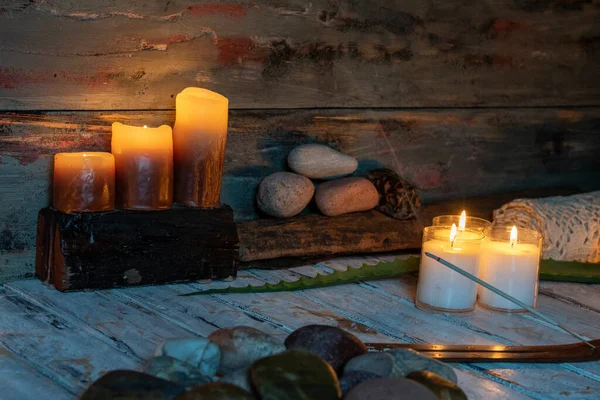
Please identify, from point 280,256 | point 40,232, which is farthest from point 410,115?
point 40,232

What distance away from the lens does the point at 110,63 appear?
173 centimetres

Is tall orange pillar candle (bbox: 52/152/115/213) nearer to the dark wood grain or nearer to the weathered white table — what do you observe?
the weathered white table

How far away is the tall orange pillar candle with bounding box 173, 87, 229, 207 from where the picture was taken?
1676mm

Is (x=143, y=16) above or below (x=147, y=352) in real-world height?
above

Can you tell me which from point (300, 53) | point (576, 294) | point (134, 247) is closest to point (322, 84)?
point (300, 53)

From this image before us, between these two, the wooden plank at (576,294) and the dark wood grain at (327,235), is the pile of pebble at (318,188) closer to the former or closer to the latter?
the dark wood grain at (327,235)

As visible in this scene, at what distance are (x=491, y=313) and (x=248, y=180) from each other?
66 cm

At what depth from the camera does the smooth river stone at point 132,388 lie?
3.33 ft

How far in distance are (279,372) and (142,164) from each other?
28.0 inches

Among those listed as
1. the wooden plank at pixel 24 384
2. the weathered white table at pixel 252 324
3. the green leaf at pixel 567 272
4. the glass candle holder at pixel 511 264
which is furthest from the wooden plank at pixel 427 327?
the wooden plank at pixel 24 384

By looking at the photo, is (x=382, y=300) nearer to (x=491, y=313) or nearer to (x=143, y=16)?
(x=491, y=313)

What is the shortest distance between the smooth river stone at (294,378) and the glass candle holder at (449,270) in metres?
0.53

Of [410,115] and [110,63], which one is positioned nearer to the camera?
[110,63]

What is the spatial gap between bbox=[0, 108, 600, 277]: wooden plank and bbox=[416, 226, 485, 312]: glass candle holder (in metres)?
0.54
